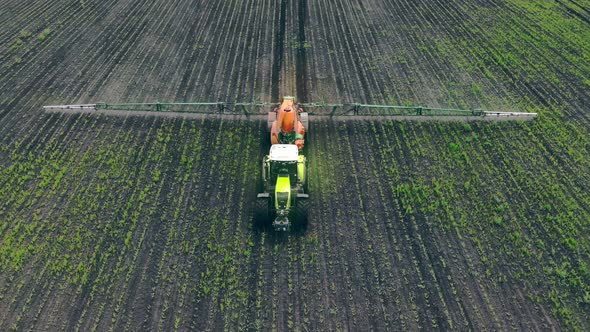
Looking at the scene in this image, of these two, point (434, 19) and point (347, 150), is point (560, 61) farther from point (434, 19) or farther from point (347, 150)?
point (347, 150)

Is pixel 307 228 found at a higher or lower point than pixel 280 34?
lower

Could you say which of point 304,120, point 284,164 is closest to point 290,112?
point 304,120

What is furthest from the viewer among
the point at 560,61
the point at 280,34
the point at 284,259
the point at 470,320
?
the point at 280,34

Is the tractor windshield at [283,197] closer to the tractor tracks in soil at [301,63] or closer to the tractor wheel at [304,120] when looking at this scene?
the tractor wheel at [304,120]

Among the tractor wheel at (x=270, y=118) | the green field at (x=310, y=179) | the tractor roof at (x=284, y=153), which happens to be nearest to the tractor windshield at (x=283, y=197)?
the tractor roof at (x=284, y=153)

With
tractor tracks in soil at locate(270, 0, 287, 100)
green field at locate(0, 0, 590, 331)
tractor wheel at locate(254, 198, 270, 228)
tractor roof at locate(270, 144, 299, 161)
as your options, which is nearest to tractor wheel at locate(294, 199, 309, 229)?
green field at locate(0, 0, 590, 331)

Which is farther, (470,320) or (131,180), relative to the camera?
(131,180)

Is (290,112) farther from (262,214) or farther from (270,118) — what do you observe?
(262,214)

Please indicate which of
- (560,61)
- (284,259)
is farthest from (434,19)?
(284,259)
